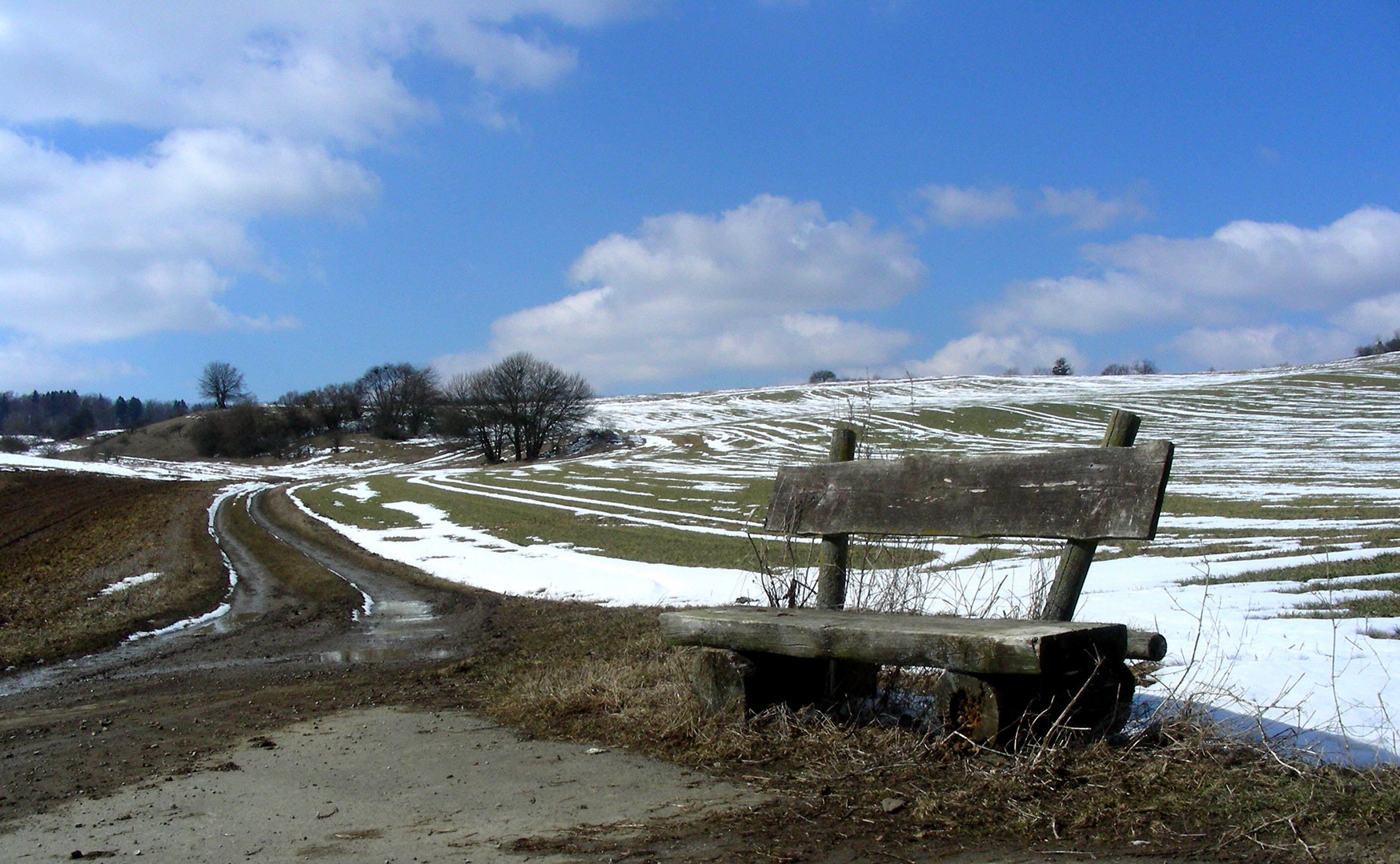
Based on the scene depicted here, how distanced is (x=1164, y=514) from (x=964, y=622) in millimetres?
19281

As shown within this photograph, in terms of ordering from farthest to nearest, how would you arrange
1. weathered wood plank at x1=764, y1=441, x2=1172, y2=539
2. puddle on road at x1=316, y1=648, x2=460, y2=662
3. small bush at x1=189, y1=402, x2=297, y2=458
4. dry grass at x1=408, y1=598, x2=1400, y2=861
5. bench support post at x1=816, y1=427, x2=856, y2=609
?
1. small bush at x1=189, y1=402, x2=297, y2=458
2. puddle on road at x1=316, y1=648, x2=460, y2=662
3. bench support post at x1=816, y1=427, x2=856, y2=609
4. weathered wood plank at x1=764, y1=441, x2=1172, y2=539
5. dry grass at x1=408, y1=598, x2=1400, y2=861

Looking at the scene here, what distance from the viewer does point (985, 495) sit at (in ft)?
17.5

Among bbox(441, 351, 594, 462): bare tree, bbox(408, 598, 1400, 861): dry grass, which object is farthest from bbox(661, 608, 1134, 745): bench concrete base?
bbox(441, 351, 594, 462): bare tree

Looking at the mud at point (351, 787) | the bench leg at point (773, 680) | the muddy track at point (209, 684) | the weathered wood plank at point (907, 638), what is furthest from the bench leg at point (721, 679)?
the muddy track at point (209, 684)

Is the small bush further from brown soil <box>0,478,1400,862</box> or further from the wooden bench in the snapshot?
the wooden bench

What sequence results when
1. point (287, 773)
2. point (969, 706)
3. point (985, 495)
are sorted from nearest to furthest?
point (969, 706), point (287, 773), point (985, 495)

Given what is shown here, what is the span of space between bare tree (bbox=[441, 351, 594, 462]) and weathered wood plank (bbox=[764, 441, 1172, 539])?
212 feet

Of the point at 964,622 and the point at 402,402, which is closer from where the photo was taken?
the point at 964,622

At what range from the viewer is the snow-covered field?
18.4 ft

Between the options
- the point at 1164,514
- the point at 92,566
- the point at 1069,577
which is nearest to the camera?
the point at 1069,577

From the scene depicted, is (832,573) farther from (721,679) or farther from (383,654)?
(383,654)

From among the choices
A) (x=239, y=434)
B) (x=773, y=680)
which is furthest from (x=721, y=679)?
(x=239, y=434)

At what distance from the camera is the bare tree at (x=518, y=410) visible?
237 feet

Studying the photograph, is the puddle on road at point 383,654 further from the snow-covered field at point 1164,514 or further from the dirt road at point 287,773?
the snow-covered field at point 1164,514
